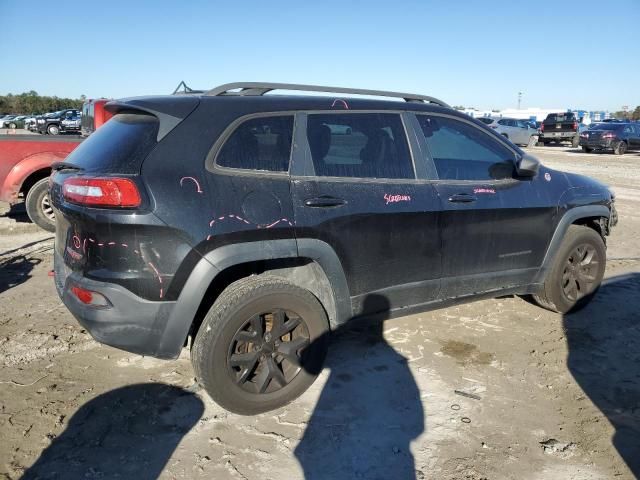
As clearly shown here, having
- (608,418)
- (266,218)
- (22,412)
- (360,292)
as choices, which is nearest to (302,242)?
(266,218)

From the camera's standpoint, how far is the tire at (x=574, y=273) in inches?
170

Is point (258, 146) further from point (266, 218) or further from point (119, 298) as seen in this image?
point (119, 298)

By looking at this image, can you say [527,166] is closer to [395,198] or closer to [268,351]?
[395,198]

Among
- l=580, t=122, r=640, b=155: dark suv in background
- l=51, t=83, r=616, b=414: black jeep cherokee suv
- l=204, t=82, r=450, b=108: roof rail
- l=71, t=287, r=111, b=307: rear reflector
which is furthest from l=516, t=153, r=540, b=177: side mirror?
l=580, t=122, r=640, b=155: dark suv in background

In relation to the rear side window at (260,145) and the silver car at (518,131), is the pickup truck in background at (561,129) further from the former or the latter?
the rear side window at (260,145)

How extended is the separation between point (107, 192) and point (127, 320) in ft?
2.23

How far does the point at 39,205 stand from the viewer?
7.05 metres

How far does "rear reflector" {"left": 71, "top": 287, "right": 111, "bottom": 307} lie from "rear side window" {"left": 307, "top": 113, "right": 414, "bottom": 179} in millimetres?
1400

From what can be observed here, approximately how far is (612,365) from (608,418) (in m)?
0.77

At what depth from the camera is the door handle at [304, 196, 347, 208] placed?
2.96 metres

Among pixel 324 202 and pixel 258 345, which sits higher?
pixel 324 202

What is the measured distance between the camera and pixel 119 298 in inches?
103

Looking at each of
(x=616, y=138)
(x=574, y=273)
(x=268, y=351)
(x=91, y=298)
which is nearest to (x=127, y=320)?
(x=91, y=298)

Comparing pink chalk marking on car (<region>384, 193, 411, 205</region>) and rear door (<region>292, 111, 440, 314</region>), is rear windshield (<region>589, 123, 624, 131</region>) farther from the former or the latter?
pink chalk marking on car (<region>384, 193, 411, 205</region>)
